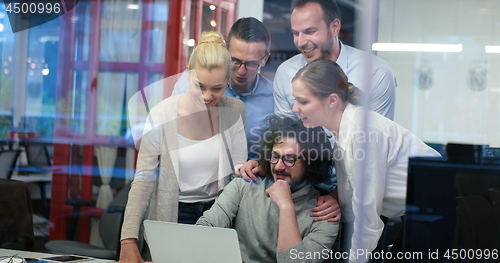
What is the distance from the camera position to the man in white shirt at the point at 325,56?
2598 mm

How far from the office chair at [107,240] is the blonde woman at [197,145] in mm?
323

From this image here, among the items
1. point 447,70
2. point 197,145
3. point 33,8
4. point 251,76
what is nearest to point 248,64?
point 251,76

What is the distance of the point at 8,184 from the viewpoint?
3605 mm

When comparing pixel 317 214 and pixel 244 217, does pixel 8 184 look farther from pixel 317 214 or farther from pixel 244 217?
pixel 317 214

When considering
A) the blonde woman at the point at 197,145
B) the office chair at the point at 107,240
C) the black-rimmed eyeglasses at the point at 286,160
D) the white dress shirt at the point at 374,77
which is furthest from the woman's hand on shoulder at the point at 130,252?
the white dress shirt at the point at 374,77

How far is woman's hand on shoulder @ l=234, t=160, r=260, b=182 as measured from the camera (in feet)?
9.01

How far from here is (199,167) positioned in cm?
284

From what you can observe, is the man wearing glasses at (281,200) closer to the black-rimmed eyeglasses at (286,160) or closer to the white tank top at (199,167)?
the black-rimmed eyeglasses at (286,160)

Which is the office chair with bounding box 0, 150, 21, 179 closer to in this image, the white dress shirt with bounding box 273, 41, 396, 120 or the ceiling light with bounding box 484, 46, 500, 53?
the white dress shirt with bounding box 273, 41, 396, 120

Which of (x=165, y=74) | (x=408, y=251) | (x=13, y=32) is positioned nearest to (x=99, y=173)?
(x=165, y=74)

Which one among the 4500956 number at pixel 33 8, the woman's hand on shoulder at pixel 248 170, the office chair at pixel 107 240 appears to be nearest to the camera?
the woman's hand on shoulder at pixel 248 170

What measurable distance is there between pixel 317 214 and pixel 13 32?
2.84 m

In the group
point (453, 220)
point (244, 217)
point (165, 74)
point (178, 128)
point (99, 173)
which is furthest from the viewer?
point (99, 173)

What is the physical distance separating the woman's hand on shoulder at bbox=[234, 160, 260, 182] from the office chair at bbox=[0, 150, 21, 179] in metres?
2.00
